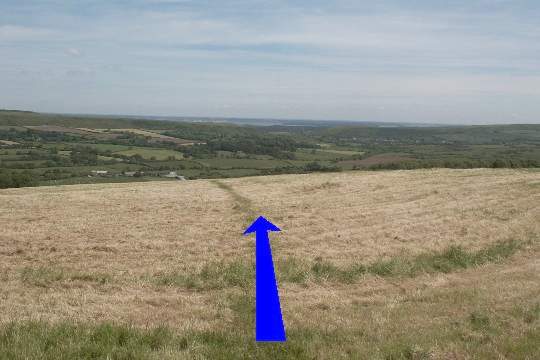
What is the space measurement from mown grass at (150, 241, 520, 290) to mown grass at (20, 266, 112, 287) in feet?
4.99

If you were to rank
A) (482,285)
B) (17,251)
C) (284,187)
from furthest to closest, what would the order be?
(284,187) < (17,251) < (482,285)

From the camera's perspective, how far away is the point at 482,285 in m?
11.7

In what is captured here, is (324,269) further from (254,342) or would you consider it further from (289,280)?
(254,342)

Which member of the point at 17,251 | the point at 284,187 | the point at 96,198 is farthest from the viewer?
the point at 284,187

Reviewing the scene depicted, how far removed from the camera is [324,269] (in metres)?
14.1

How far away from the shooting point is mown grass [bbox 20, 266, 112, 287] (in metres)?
12.6

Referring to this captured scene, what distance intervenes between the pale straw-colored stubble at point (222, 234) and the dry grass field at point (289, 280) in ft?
0.27

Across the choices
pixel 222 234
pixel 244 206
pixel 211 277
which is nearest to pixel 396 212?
pixel 244 206

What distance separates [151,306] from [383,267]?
23.5ft

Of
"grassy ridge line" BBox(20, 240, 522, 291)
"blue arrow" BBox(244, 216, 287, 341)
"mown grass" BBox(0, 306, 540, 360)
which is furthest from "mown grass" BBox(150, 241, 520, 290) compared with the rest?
"blue arrow" BBox(244, 216, 287, 341)

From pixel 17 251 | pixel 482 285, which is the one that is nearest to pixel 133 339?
pixel 482 285

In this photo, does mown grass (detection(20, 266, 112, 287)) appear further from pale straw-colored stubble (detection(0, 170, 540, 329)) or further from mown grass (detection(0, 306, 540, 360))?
mown grass (detection(0, 306, 540, 360))

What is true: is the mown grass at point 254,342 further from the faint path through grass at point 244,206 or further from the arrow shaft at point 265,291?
the faint path through grass at point 244,206

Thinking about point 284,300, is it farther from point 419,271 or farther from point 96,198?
point 96,198
